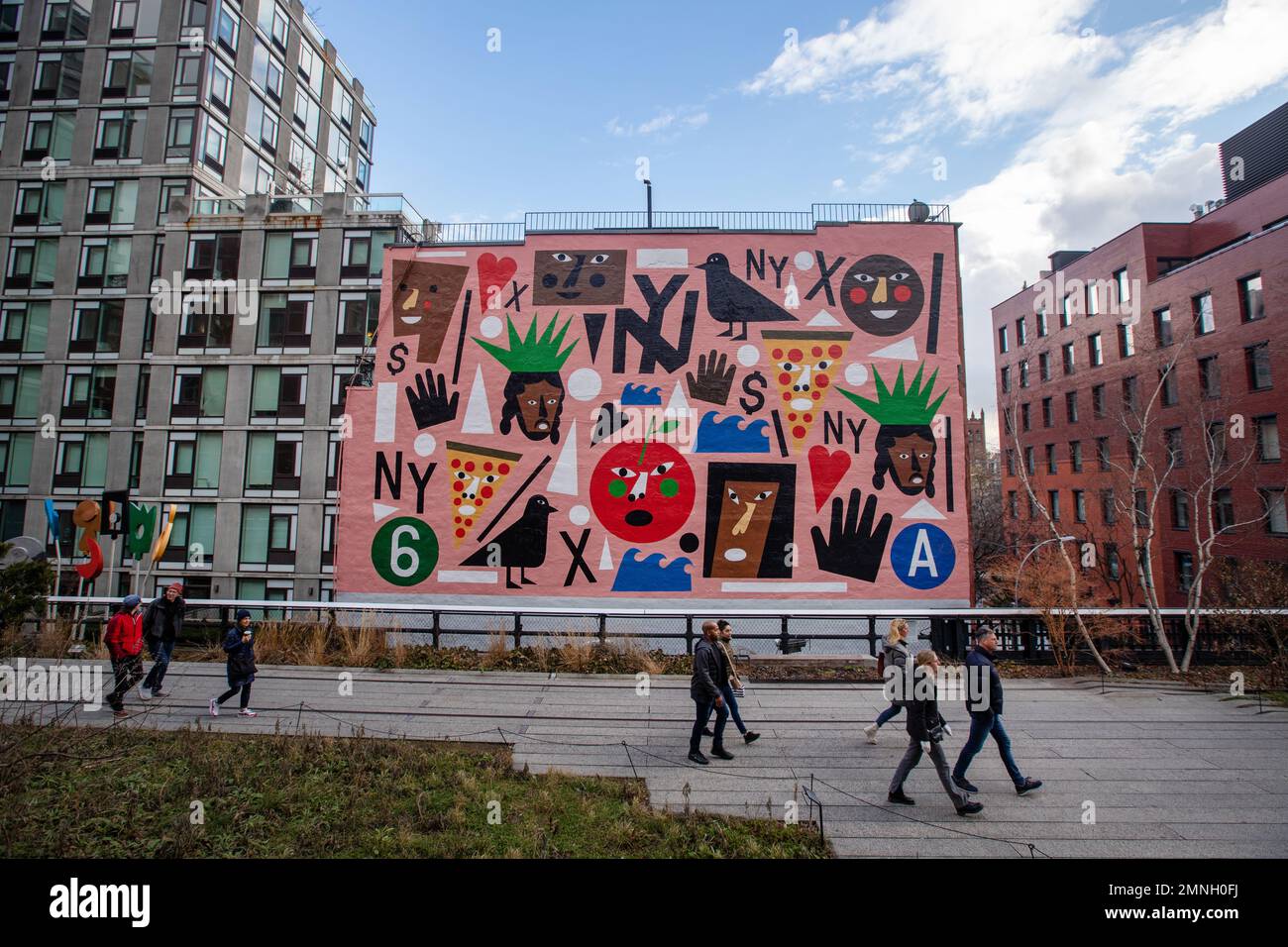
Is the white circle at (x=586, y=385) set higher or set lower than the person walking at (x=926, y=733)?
higher

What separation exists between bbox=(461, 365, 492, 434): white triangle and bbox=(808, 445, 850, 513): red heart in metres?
9.84

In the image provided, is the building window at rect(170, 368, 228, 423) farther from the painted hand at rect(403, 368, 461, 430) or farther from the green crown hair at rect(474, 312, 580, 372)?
the green crown hair at rect(474, 312, 580, 372)

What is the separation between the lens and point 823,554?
19.8 m

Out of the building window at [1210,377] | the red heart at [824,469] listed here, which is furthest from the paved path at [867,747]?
the building window at [1210,377]

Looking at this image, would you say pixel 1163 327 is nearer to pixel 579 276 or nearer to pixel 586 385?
pixel 579 276

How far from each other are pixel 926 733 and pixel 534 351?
16311 mm

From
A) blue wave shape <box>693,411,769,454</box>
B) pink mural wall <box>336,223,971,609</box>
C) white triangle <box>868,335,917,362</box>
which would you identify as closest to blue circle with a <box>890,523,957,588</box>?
pink mural wall <box>336,223,971,609</box>

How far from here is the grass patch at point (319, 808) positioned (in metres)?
6.42

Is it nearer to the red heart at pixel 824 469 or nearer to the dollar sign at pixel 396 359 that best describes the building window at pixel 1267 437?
the red heart at pixel 824 469

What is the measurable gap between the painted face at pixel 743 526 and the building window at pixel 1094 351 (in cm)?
2837

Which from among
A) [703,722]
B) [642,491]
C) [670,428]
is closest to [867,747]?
[703,722]

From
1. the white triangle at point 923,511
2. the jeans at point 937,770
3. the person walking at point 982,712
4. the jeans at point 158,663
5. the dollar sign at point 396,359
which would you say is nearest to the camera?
the jeans at point 937,770

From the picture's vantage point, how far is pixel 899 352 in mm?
20328

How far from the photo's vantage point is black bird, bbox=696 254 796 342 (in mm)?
20578
